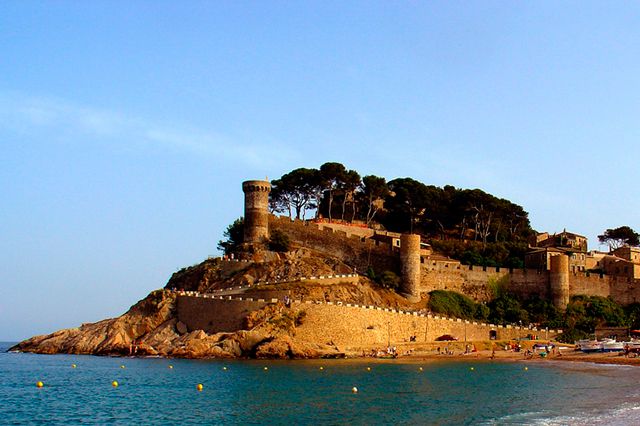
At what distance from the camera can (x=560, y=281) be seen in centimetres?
6138

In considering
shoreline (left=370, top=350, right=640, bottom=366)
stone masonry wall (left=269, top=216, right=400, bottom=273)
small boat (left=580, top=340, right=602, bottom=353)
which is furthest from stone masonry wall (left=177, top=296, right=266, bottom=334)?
small boat (left=580, top=340, right=602, bottom=353)

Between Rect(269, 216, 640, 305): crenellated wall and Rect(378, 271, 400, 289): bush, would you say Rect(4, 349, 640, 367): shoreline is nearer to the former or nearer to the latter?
Rect(378, 271, 400, 289): bush

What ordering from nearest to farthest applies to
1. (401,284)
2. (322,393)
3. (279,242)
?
(322,393) → (401,284) → (279,242)

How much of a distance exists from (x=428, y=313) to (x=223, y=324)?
46.7ft

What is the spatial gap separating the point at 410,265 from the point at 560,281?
1238 centimetres

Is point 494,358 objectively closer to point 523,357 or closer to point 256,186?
point 523,357

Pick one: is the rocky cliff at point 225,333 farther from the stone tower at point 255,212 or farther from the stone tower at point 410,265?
the stone tower at point 255,212

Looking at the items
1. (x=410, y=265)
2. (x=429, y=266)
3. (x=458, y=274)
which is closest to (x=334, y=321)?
(x=410, y=265)

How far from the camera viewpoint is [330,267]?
57.8 meters

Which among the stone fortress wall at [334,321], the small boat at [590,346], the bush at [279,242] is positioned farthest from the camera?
the bush at [279,242]

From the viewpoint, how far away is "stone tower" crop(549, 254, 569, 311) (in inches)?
2409

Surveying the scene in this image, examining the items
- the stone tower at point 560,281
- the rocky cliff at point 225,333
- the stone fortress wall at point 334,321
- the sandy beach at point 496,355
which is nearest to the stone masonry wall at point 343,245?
the rocky cliff at point 225,333

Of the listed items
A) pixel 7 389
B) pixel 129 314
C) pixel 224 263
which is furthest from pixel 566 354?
pixel 7 389

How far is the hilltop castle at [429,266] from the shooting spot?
196 ft
